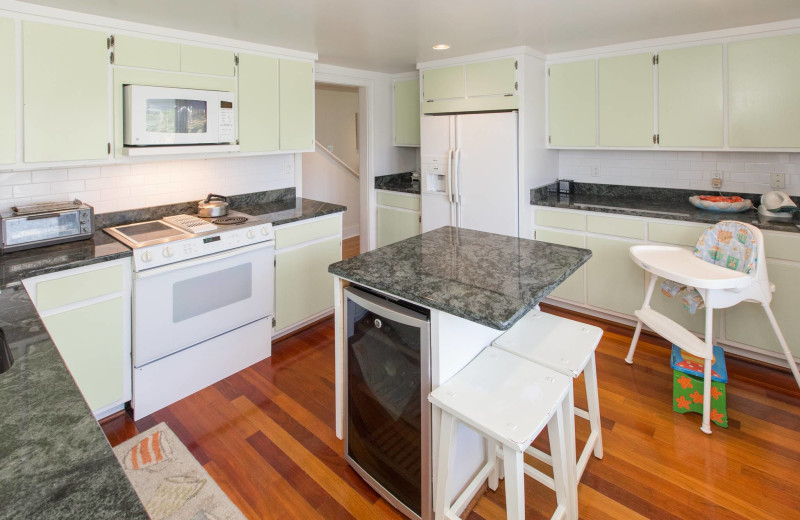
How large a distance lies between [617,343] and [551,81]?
217cm

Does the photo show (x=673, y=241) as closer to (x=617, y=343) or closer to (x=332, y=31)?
(x=617, y=343)

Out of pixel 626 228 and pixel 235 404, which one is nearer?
pixel 235 404

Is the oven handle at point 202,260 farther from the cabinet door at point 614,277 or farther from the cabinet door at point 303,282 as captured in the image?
the cabinet door at point 614,277

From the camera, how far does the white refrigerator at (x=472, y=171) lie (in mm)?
3686

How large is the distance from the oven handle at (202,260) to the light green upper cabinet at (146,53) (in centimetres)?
116

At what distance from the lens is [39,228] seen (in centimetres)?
236

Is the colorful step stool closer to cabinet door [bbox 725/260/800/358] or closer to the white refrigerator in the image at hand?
cabinet door [bbox 725/260/800/358]

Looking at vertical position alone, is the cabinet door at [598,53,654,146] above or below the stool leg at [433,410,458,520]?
above

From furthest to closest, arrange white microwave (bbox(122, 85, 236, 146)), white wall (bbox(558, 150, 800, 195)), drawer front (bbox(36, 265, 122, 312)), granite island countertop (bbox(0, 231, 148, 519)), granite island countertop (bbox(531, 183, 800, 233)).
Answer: white wall (bbox(558, 150, 800, 195)) → granite island countertop (bbox(531, 183, 800, 233)) → white microwave (bbox(122, 85, 236, 146)) → drawer front (bbox(36, 265, 122, 312)) → granite island countertop (bbox(0, 231, 148, 519))

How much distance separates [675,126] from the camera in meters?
3.31

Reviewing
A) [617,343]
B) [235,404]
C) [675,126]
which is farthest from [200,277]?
[675,126]

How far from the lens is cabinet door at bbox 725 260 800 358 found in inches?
108

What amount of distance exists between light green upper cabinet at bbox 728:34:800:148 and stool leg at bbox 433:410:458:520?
116 inches

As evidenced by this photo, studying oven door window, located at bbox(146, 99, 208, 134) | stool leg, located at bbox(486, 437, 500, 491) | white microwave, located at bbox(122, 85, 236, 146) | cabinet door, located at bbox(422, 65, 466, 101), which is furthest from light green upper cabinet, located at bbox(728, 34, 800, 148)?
oven door window, located at bbox(146, 99, 208, 134)
